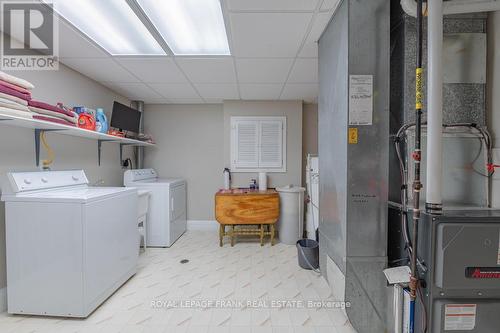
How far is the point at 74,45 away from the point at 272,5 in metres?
1.79

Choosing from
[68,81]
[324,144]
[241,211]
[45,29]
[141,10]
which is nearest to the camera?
[141,10]

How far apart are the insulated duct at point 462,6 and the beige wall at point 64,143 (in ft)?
9.79

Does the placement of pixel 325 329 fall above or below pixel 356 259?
below

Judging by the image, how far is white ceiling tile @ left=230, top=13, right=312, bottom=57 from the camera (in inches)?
62.0

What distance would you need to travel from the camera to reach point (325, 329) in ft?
5.19

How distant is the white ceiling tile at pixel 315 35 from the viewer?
1590 millimetres

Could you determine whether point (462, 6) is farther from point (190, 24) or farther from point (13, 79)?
point (13, 79)

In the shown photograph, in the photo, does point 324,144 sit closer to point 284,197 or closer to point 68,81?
point 284,197

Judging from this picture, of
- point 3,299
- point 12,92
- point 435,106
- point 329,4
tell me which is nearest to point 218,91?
point 329,4

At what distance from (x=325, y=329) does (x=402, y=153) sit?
1351 mm

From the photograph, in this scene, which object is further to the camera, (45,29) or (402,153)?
(45,29)

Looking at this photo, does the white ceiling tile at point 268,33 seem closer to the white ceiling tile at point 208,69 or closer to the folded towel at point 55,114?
the white ceiling tile at point 208,69

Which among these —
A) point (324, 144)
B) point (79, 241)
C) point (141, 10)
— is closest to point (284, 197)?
point (324, 144)

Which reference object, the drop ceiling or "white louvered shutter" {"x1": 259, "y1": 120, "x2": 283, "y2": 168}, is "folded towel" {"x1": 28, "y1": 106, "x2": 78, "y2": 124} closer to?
the drop ceiling
